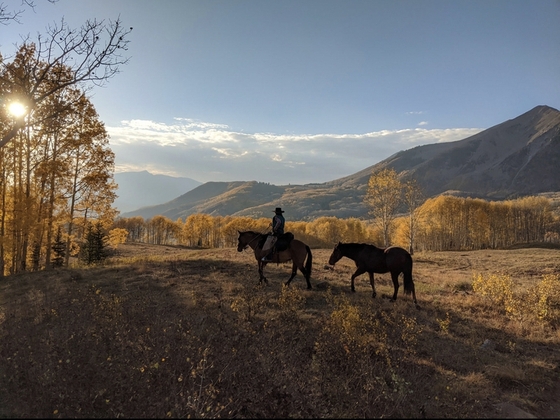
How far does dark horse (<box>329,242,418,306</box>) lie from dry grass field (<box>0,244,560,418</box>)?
0.81m

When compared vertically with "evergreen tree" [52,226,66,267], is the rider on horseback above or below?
above

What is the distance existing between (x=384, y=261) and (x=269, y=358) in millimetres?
7662

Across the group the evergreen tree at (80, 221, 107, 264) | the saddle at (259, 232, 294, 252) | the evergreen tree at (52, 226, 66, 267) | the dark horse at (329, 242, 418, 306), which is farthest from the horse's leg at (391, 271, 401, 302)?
the evergreen tree at (52, 226, 66, 267)

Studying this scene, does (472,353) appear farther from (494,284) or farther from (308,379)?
(494,284)

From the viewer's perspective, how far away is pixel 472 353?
7.67 m

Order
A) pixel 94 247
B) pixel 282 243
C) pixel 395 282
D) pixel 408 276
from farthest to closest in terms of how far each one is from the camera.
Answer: pixel 94 247 < pixel 282 243 < pixel 408 276 < pixel 395 282

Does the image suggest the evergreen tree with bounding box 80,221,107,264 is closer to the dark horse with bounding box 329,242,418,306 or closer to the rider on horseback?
the rider on horseback

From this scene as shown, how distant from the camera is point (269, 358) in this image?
678cm

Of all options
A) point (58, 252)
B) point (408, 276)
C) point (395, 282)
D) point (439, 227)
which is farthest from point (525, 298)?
point (439, 227)

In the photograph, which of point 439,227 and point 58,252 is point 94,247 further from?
point 439,227

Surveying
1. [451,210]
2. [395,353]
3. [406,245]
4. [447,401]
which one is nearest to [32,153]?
[395,353]

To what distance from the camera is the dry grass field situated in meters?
5.30

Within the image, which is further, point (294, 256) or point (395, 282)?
point (294, 256)

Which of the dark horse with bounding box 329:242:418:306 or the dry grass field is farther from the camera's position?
the dark horse with bounding box 329:242:418:306
